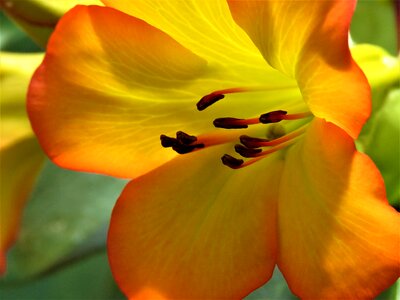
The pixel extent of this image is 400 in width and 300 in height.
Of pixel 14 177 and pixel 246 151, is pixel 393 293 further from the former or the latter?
pixel 14 177

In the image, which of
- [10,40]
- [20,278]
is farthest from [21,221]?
[10,40]

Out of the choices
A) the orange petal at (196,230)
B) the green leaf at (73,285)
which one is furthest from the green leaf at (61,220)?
the orange petal at (196,230)

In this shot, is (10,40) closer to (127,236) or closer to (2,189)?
(2,189)

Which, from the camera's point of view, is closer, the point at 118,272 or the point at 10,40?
the point at 118,272

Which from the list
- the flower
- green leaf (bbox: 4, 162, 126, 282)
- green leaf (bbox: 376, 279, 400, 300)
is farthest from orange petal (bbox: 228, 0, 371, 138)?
green leaf (bbox: 4, 162, 126, 282)

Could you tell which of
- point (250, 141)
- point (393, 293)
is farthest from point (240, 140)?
point (393, 293)

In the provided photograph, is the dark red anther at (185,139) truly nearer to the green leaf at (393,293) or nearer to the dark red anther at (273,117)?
the dark red anther at (273,117)
